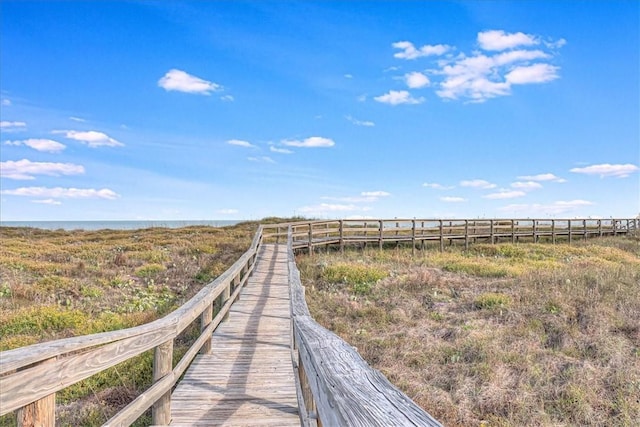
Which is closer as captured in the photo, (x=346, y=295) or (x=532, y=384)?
(x=532, y=384)

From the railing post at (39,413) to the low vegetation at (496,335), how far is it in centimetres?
508

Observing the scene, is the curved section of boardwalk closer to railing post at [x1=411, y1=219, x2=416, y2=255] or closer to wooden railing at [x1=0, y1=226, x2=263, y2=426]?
wooden railing at [x1=0, y1=226, x2=263, y2=426]

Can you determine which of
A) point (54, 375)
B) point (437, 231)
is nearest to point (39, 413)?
point (54, 375)

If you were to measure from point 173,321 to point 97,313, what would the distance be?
704 centimetres

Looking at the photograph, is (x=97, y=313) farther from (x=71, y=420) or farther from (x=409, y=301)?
(x=409, y=301)

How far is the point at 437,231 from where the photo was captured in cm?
2862

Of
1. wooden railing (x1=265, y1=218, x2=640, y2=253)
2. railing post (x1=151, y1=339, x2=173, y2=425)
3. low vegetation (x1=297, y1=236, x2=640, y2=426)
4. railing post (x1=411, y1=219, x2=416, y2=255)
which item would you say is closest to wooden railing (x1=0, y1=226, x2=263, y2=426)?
railing post (x1=151, y1=339, x2=173, y2=425)

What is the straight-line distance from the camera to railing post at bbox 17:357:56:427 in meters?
2.10

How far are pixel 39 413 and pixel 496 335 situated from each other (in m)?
8.59

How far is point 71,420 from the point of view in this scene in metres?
5.03

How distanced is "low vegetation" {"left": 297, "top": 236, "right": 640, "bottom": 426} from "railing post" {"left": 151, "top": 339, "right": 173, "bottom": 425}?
374 centimetres

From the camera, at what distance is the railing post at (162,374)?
372 centimetres

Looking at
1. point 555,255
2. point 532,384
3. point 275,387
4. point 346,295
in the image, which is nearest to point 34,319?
point 275,387

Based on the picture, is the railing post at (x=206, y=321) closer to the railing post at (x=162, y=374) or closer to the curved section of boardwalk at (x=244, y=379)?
the curved section of boardwalk at (x=244, y=379)
